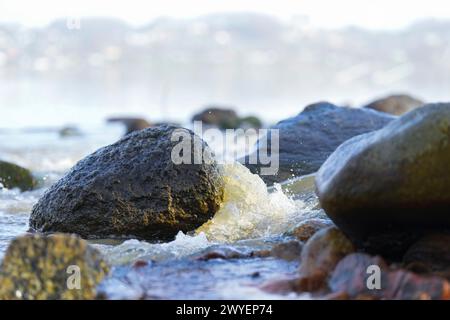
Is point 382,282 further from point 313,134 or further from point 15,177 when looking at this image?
point 15,177

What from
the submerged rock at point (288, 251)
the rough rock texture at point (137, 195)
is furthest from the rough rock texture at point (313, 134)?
the submerged rock at point (288, 251)

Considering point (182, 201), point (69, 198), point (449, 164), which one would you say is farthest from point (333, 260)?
point (69, 198)

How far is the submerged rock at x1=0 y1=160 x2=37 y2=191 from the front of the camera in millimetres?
Answer: 12180

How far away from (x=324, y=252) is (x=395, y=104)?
20005 millimetres

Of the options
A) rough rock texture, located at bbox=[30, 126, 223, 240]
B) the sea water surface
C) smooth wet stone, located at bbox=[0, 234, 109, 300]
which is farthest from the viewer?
rough rock texture, located at bbox=[30, 126, 223, 240]

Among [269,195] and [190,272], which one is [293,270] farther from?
[269,195]

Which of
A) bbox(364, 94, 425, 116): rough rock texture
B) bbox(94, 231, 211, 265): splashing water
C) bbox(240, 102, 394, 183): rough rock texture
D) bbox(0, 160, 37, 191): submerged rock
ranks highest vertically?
bbox(364, 94, 425, 116): rough rock texture

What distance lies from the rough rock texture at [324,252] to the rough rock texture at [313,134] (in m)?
4.77

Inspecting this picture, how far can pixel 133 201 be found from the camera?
24.6 feet

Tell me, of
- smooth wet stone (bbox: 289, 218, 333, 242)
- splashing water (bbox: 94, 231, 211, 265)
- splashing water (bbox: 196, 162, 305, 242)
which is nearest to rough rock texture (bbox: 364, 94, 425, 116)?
splashing water (bbox: 196, 162, 305, 242)

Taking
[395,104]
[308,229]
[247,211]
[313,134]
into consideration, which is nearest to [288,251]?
[308,229]

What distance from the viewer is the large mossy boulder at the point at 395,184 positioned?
5.16 meters

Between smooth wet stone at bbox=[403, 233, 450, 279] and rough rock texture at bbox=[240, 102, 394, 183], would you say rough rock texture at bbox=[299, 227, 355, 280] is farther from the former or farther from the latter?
rough rock texture at bbox=[240, 102, 394, 183]

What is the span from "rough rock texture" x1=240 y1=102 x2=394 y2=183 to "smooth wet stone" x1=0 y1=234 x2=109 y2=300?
223 inches
